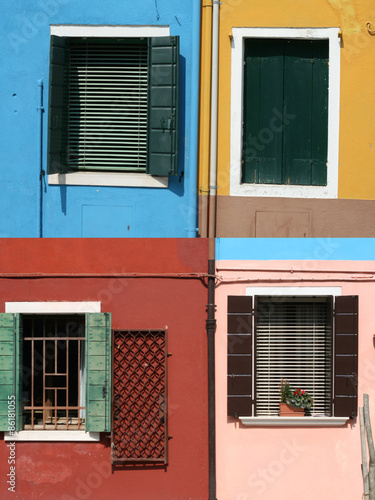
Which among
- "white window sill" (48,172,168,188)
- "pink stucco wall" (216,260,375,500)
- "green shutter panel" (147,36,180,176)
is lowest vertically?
"pink stucco wall" (216,260,375,500)

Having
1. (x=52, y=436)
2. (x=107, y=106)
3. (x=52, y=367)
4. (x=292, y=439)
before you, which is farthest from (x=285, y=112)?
(x=52, y=436)

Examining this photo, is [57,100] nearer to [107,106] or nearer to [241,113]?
[107,106]

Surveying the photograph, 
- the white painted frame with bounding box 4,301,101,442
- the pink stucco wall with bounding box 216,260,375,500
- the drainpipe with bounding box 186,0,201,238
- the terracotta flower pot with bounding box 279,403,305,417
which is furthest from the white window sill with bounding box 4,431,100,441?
the drainpipe with bounding box 186,0,201,238

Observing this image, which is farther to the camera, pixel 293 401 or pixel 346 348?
pixel 293 401

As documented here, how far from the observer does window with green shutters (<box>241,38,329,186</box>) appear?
8281mm

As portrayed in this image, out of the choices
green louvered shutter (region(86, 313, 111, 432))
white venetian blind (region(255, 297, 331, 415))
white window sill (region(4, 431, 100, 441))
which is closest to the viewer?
green louvered shutter (region(86, 313, 111, 432))

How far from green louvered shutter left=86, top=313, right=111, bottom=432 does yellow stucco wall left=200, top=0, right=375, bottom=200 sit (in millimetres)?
1981

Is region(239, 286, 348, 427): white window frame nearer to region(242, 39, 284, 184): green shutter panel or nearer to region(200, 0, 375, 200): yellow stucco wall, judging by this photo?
region(200, 0, 375, 200): yellow stucco wall

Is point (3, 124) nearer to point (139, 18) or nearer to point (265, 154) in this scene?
point (139, 18)

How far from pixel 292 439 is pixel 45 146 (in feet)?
14.8

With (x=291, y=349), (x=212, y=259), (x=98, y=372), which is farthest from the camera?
(x=291, y=349)

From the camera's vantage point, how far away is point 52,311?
8.05m

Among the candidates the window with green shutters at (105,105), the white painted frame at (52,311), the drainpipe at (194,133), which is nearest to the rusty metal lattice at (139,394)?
the white painted frame at (52,311)

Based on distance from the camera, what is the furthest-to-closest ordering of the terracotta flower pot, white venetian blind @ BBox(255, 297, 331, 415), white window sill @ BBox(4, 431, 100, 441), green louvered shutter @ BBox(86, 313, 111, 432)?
1. white venetian blind @ BBox(255, 297, 331, 415)
2. the terracotta flower pot
3. white window sill @ BBox(4, 431, 100, 441)
4. green louvered shutter @ BBox(86, 313, 111, 432)
